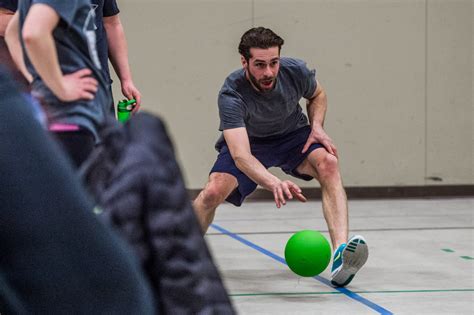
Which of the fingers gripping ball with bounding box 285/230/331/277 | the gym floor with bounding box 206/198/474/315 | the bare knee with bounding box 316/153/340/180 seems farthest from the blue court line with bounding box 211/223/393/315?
the bare knee with bounding box 316/153/340/180

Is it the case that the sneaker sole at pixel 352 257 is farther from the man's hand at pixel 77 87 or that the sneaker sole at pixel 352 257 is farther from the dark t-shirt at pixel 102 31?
the man's hand at pixel 77 87

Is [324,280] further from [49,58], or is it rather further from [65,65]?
[49,58]

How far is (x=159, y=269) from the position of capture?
0.97 metres

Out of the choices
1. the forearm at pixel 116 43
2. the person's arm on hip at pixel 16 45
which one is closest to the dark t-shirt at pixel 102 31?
the forearm at pixel 116 43

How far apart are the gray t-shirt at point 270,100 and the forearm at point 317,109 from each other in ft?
0.17

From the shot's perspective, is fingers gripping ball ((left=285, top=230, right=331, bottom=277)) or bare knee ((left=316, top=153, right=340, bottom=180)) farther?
bare knee ((left=316, top=153, right=340, bottom=180))

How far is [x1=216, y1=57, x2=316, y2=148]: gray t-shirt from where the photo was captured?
5047mm

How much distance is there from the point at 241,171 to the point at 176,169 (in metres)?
4.02

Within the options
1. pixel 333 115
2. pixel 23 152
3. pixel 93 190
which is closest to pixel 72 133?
pixel 93 190

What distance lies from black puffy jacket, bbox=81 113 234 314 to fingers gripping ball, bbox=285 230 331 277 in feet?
11.8

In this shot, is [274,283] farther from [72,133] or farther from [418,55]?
[418,55]

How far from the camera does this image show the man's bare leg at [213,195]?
4.99 m

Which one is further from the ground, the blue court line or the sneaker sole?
the sneaker sole

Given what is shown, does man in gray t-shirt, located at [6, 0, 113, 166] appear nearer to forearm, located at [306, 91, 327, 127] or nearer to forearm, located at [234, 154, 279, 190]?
forearm, located at [234, 154, 279, 190]
